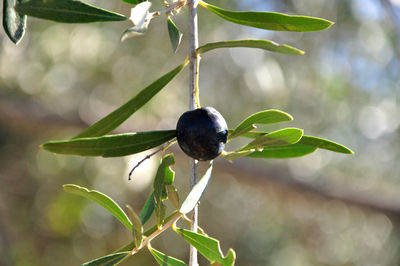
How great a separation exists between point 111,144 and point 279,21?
0.24m

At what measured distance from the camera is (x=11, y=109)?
2.55 meters

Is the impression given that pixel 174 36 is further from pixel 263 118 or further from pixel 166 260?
pixel 166 260

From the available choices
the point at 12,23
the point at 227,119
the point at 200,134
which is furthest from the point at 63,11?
the point at 227,119

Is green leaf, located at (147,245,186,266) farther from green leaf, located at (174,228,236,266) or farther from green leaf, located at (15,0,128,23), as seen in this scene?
green leaf, located at (15,0,128,23)

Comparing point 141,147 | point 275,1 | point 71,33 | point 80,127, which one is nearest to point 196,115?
point 141,147

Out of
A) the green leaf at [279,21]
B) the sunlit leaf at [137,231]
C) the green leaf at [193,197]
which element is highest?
the green leaf at [279,21]

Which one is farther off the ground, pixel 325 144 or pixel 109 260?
pixel 325 144

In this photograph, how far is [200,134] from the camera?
0.62 meters

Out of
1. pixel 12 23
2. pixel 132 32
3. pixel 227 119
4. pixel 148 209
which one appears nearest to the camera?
pixel 132 32

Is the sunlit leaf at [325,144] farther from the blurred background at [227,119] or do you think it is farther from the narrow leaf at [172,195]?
the blurred background at [227,119]

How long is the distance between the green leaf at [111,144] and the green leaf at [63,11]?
5.1 inches

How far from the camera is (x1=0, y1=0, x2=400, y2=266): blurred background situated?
11.1 ft

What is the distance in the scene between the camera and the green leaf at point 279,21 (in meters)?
0.60

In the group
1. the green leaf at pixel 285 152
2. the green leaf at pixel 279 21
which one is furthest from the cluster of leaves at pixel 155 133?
the green leaf at pixel 285 152
